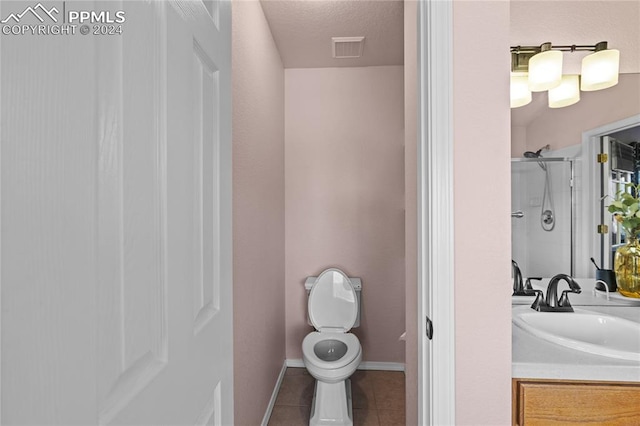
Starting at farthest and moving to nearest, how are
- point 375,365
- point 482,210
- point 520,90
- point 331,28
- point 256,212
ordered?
point 375,365
point 331,28
point 256,212
point 520,90
point 482,210

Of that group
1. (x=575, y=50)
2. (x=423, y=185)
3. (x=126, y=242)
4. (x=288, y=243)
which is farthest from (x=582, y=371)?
(x=288, y=243)

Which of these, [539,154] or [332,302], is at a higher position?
[539,154]

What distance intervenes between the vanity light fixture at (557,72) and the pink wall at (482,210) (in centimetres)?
78

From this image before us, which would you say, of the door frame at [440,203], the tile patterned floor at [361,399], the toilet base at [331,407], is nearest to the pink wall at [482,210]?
the door frame at [440,203]

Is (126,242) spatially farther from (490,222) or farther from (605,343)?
(605,343)

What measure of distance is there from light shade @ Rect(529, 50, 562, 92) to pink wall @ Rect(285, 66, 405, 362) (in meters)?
1.36

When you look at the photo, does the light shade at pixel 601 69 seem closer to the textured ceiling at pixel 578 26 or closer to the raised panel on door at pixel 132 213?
the textured ceiling at pixel 578 26

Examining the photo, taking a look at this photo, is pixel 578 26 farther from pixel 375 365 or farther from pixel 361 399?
pixel 375 365

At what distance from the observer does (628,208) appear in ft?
5.28

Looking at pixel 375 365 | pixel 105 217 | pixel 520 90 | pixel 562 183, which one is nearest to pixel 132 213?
pixel 105 217

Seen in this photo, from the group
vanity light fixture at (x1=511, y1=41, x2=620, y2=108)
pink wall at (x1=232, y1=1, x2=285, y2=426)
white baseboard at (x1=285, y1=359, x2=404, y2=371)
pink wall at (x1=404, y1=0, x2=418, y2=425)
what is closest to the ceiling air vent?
pink wall at (x1=232, y1=1, x2=285, y2=426)

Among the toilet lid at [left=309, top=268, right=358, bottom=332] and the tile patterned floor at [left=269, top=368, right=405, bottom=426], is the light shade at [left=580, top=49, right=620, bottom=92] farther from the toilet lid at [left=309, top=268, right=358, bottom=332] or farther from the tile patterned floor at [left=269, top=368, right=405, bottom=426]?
the tile patterned floor at [left=269, top=368, right=405, bottom=426]

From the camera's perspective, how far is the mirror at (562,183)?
65.3 inches

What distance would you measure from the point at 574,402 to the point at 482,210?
23.5 inches
